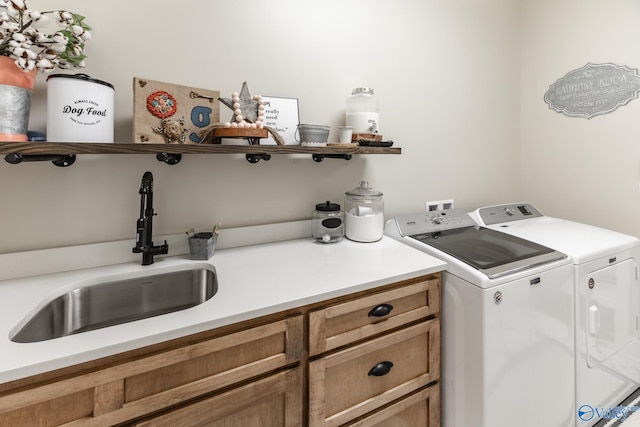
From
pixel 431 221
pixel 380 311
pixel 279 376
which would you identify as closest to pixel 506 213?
pixel 431 221

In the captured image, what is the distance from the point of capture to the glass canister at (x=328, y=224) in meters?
1.64

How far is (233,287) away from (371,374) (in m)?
0.59

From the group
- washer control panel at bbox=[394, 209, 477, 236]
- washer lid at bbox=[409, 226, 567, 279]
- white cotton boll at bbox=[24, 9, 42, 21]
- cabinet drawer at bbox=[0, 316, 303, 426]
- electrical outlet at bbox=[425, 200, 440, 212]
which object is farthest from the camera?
electrical outlet at bbox=[425, 200, 440, 212]

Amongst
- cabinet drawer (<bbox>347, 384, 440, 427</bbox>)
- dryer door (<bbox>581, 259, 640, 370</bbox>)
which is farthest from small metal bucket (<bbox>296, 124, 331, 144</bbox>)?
dryer door (<bbox>581, 259, 640, 370</bbox>)

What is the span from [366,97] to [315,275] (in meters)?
1.06

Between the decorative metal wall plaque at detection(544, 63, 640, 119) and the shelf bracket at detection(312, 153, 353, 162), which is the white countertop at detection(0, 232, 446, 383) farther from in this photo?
the decorative metal wall plaque at detection(544, 63, 640, 119)

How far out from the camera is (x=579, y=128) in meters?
2.19

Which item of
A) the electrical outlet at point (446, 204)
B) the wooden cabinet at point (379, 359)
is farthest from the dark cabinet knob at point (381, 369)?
the electrical outlet at point (446, 204)

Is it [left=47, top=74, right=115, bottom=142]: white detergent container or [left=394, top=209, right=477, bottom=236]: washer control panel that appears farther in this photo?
[left=394, top=209, right=477, bottom=236]: washer control panel

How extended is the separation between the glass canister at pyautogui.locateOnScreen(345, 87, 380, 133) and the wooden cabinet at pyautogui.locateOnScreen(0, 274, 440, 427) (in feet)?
2.72

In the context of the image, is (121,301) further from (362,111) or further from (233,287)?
(362,111)

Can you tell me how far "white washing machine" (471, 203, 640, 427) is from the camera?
153 cm

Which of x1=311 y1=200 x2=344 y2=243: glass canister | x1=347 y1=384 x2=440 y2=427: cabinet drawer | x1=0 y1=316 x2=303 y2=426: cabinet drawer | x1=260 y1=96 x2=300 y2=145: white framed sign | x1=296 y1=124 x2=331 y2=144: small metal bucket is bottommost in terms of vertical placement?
x1=347 y1=384 x2=440 y2=427: cabinet drawer

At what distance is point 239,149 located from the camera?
1272 millimetres
